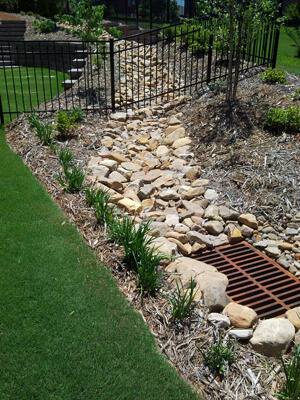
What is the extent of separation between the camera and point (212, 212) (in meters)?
4.68

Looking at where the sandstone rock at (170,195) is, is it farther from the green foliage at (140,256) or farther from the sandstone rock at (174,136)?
the sandstone rock at (174,136)

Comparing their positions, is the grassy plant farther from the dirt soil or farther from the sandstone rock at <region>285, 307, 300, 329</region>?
the sandstone rock at <region>285, 307, 300, 329</region>

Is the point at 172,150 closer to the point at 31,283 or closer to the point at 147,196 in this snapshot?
the point at 147,196

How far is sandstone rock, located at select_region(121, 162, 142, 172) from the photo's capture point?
577 centimetres

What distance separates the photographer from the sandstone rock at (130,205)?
15.2ft

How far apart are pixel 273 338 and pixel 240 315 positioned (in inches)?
12.4

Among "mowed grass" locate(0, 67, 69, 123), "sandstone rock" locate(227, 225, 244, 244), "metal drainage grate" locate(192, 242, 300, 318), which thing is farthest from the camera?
"mowed grass" locate(0, 67, 69, 123)

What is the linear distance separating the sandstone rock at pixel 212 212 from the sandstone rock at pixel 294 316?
1.60 metres

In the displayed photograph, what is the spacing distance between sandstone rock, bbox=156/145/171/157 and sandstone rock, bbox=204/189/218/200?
1373 mm

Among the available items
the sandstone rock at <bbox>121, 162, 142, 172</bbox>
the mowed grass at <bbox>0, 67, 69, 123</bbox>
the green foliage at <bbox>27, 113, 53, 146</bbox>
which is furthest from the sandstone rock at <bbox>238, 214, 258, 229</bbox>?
the mowed grass at <bbox>0, 67, 69, 123</bbox>

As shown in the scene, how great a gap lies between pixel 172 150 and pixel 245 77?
102 inches

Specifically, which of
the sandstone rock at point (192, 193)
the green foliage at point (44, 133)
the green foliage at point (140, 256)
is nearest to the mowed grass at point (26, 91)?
the green foliage at point (44, 133)

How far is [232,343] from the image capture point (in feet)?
9.27

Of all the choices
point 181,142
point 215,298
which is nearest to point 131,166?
point 181,142
